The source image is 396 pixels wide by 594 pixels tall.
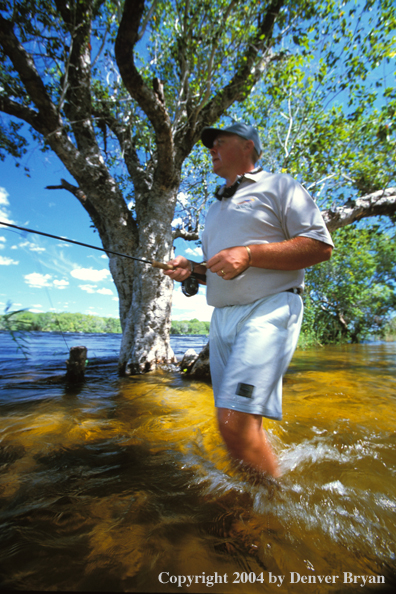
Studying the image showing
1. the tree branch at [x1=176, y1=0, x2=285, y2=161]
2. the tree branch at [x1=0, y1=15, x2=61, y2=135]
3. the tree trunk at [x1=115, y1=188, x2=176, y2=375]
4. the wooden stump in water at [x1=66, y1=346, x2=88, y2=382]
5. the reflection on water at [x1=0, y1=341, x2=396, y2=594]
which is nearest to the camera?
the reflection on water at [x1=0, y1=341, x2=396, y2=594]

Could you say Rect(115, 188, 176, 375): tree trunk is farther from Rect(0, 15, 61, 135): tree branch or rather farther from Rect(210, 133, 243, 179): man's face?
Rect(210, 133, 243, 179): man's face

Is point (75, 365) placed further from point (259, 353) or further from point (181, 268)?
point (259, 353)

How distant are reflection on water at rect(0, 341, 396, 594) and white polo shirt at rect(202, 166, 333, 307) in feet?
3.46

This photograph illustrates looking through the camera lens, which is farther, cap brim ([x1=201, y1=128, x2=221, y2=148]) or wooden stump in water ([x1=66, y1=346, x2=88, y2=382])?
wooden stump in water ([x1=66, y1=346, x2=88, y2=382])

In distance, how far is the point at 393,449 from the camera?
2.17 m

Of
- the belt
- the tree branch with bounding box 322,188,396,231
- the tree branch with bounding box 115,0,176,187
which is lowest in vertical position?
the belt

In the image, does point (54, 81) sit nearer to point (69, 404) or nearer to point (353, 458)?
point (69, 404)

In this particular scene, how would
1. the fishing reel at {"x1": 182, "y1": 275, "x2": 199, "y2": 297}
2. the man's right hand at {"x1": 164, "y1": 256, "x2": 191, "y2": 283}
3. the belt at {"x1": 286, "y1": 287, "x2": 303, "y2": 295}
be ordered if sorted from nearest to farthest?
1. the belt at {"x1": 286, "y1": 287, "x2": 303, "y2": 295}
2. the man's right hand at {"x1": 164, "y1": 256, "x2": 191, "y2": 283}
3. the fishing reel at {"x1": 182, "y1": 275, "x2": 199, "y2": 297}

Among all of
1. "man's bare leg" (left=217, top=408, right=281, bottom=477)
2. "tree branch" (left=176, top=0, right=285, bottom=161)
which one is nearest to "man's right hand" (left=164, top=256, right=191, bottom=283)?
"man's bare leg" (left=217, top=408, right=281, bottom=477)

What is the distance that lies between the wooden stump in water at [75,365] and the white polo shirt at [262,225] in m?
4.02

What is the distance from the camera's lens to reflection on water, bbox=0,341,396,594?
3.39 feet

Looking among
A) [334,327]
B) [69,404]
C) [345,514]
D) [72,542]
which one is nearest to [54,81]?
[69,404]

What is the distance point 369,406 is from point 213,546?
10.1 feet

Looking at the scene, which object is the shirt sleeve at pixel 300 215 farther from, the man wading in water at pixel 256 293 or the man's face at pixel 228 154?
the man's face at pixel 228 154
